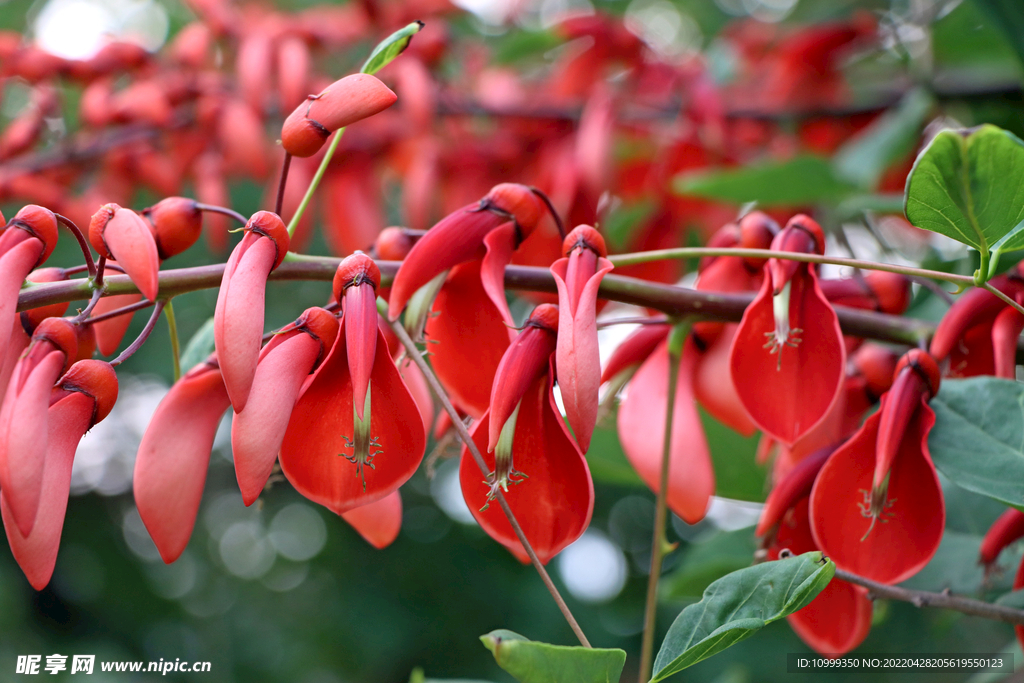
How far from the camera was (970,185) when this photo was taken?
0.36 meters

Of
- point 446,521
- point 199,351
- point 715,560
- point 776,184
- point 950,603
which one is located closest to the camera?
point 950,603

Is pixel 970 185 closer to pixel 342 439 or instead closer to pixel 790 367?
pixel 790 367

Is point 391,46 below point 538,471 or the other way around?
the other way around

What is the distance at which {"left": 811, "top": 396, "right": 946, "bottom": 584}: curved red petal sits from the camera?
1.50ft

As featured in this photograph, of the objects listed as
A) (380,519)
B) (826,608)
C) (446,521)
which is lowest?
(446,521)

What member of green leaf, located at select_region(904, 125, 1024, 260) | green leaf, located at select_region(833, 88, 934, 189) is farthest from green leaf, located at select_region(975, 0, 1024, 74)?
green leaf, located at select_region(904, 125, 1024, 260)

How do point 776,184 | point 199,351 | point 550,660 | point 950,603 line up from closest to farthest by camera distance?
point 550,660 → point 950,603 → point 199,351 → point 776,184

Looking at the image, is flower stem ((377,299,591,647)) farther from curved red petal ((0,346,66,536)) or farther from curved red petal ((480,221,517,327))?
curved red petal ((0,346,66,536))

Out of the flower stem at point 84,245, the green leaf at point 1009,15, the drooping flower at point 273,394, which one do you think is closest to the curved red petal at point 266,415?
the drooping flower at point 273,394

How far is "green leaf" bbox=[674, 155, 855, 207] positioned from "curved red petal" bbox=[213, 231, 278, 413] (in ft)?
1.93

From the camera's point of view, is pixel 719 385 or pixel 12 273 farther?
pixel 719 385

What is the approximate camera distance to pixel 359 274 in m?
0.38

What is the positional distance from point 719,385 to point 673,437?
55 mm

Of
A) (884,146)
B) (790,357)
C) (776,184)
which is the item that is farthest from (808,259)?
(884,146)
